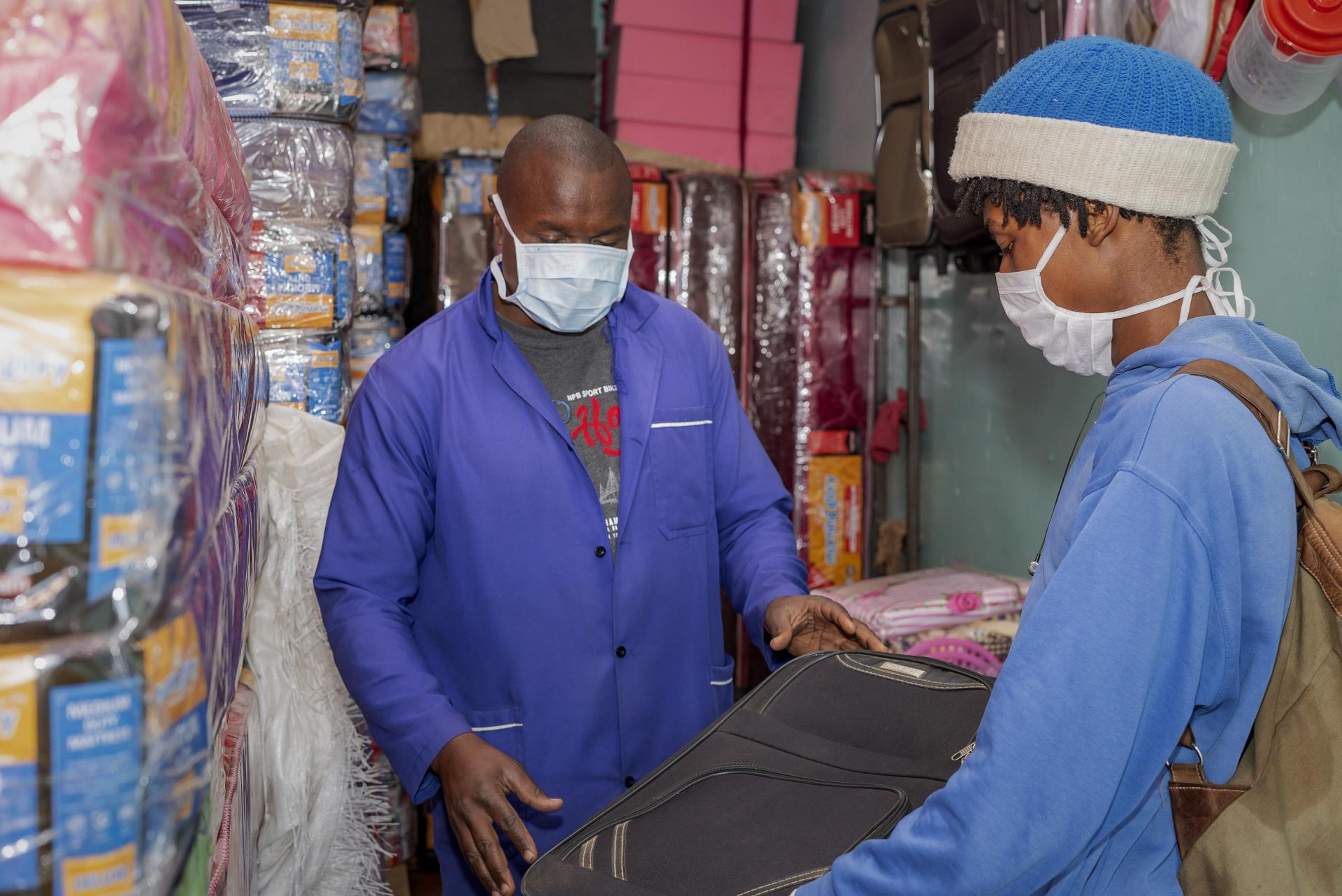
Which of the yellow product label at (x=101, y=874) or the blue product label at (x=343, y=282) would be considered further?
the blue product label at (x=343, y=282)

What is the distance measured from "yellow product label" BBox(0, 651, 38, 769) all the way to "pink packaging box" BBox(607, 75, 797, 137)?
3981 millimetres

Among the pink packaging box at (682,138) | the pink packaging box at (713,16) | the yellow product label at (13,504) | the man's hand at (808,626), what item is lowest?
the man's hand at (808,626)

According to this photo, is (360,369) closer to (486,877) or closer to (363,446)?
(363,446)

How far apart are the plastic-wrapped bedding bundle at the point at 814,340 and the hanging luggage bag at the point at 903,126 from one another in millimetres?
260

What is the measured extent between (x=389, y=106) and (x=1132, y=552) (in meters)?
3.38

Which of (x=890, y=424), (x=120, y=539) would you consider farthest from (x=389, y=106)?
(x=120, y=539)

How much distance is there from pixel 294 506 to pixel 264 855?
649 millimetres

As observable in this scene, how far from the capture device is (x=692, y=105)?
4.36 metres

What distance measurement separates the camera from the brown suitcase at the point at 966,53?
2795 millimetres

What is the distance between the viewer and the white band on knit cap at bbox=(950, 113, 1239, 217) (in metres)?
1.05

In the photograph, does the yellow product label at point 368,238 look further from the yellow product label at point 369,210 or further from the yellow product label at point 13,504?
the yellow product label at point 13,504

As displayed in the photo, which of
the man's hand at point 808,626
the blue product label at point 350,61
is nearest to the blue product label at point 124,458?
the man's hand at point 808,626

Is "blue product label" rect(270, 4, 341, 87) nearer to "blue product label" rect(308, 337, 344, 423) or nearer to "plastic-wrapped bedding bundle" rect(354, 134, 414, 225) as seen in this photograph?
"plastic-wrapped bedding bundle" rect(354, 134, 414, 225)

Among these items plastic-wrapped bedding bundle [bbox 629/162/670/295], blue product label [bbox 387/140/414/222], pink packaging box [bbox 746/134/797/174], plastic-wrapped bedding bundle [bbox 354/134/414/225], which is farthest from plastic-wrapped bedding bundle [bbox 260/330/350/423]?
pink packaging box [bbox 746/134/797/174]
